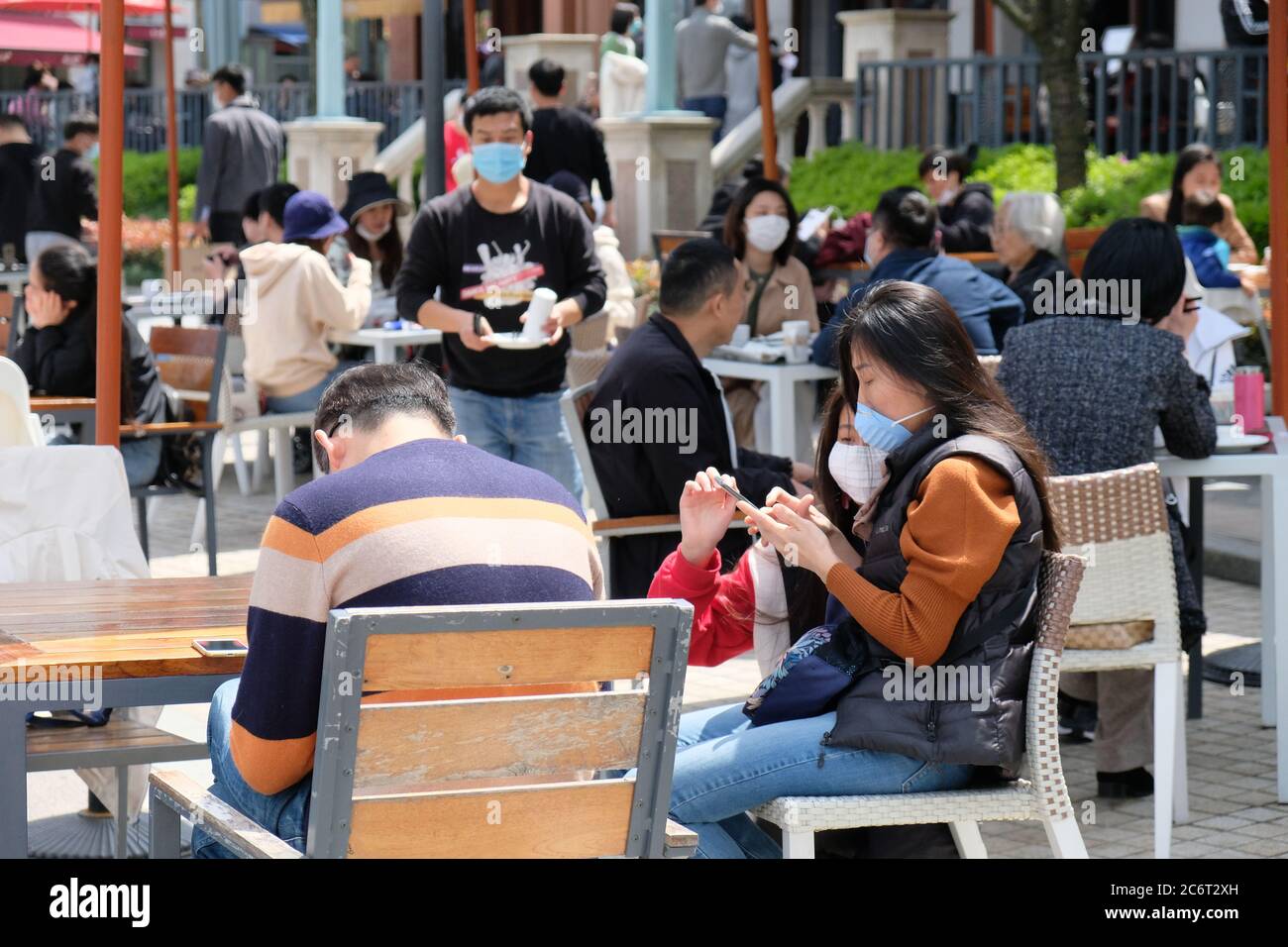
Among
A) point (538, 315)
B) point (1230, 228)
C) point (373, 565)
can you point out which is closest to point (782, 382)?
point (538, 315)

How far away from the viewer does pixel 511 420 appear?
22.9ft

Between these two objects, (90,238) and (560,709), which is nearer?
(560,709)

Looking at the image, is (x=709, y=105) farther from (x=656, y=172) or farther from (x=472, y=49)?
(x=472, y=49)

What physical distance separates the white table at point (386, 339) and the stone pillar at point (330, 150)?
9271 mm

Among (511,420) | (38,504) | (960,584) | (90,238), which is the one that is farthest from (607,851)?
(90,238)

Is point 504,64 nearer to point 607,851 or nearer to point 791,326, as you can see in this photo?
point 791,326

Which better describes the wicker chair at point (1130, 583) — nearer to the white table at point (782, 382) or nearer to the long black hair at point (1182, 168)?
the white table at point (782, 382)

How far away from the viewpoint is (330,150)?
1884cm

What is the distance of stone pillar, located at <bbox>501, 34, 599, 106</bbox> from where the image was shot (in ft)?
64.7

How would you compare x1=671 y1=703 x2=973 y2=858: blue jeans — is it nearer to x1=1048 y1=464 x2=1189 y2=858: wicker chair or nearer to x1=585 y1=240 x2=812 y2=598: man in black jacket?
x1=1048 y1=464 x2=1189 y2=858: wicker chair

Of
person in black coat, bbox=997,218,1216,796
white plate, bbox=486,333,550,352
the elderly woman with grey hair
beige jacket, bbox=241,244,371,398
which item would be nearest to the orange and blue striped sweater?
person in black coat, bbox=997,218,1216,796

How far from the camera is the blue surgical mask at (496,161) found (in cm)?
685

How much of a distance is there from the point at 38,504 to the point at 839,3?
19907 mm

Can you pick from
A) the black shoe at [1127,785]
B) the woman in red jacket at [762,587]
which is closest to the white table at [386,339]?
the black shoe at [1127,785]
